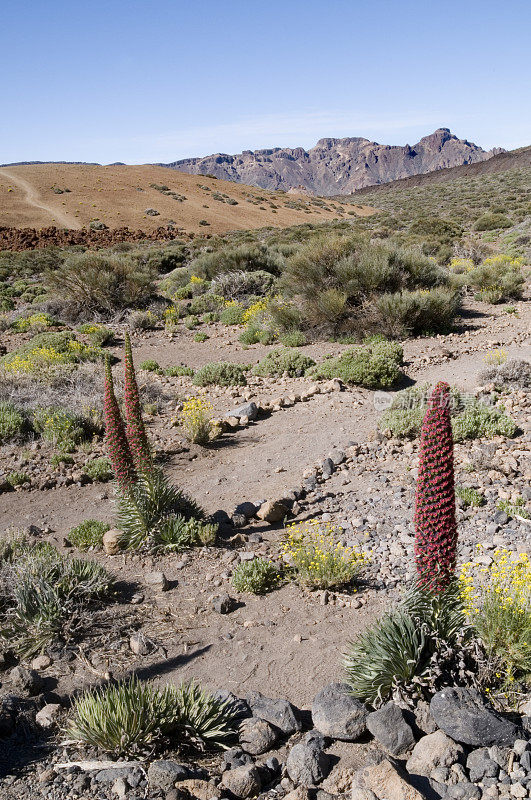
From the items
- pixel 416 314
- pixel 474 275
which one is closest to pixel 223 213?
pixel 474 275

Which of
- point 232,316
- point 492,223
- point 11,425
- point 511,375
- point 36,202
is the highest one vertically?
point 36,202

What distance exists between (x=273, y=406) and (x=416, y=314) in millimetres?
4829

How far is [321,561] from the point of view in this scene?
4.96 m

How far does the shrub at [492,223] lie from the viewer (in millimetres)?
31450

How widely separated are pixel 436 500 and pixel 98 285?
15123 mm

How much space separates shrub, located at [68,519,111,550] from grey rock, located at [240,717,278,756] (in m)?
3.11

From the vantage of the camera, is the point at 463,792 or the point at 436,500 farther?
the point at 436,500

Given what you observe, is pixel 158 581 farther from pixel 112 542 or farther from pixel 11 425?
pixel 11 425

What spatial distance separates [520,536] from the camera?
Result: 520 cm

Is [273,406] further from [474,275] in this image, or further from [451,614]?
[474,275]

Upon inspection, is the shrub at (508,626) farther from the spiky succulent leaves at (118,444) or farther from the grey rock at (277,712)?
the spiky succulent leaves at (118,444)

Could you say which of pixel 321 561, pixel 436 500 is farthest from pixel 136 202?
pixel 436 500

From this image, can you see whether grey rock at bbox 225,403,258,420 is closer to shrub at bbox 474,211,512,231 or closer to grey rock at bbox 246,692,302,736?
grey rock at bbox 246,692,302,736

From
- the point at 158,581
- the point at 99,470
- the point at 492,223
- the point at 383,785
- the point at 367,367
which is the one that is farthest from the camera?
the point at 492,223
